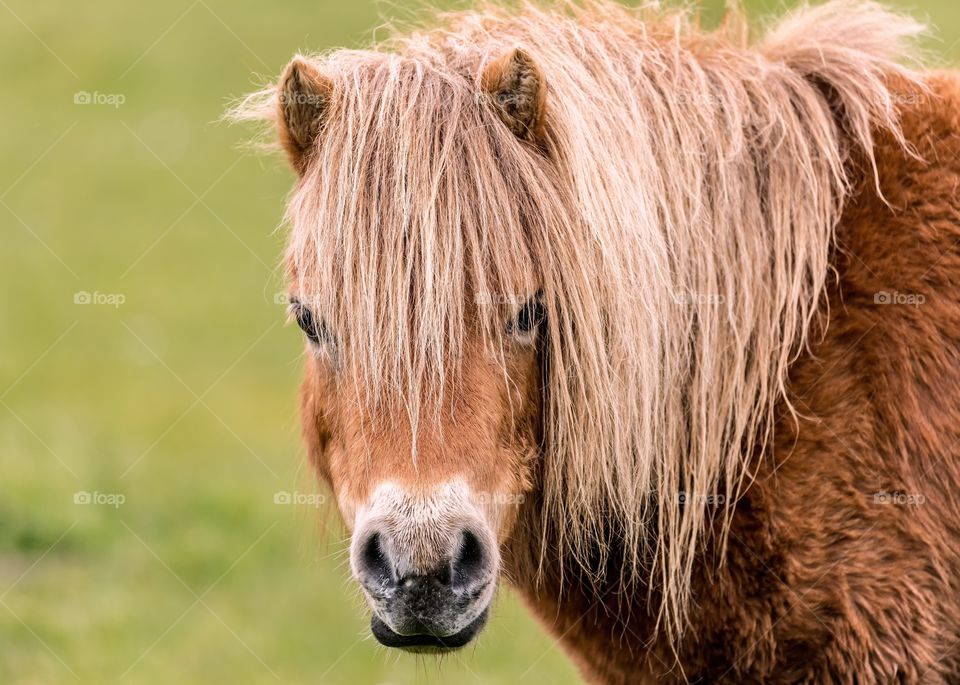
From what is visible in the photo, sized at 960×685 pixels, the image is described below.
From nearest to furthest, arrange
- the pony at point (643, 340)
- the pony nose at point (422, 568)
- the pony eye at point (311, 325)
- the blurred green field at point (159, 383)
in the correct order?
the pony nose at point (422, 568)
the pony at point (643, 340)
the pony eye at point (311, 325)
the blurred green field at point (159, 383)

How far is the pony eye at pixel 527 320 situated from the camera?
3242 millimetres

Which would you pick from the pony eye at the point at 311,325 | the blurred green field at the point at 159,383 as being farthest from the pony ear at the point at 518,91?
the blurred green field at the point at 159,383

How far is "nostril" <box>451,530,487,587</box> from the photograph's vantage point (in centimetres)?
295

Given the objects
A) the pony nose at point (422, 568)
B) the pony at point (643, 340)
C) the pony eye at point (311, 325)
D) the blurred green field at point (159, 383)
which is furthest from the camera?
the blurred green field at point (159, 383)

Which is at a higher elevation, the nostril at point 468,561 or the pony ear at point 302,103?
the pony ear at point 302,103

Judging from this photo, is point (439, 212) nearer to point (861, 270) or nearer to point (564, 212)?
point (564, 212)

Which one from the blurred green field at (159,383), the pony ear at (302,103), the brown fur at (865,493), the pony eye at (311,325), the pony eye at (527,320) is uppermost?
the pony ear at (302,103)

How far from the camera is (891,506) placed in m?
3.29

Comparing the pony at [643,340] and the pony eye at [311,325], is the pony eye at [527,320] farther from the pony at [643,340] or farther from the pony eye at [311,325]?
the pony eye at [311,325]

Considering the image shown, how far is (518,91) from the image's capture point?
3309 mm

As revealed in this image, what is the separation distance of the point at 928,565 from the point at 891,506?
21 cm


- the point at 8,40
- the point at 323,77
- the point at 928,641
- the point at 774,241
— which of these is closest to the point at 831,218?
the point at 774,241

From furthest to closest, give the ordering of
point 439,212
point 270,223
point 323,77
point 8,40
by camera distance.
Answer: point 8,40, point 270,223, point 323,77, point 439,212

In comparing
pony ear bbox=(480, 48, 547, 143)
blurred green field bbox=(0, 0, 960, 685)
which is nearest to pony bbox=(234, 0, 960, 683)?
pony ear bbox=(480, 48, 547, 143)
